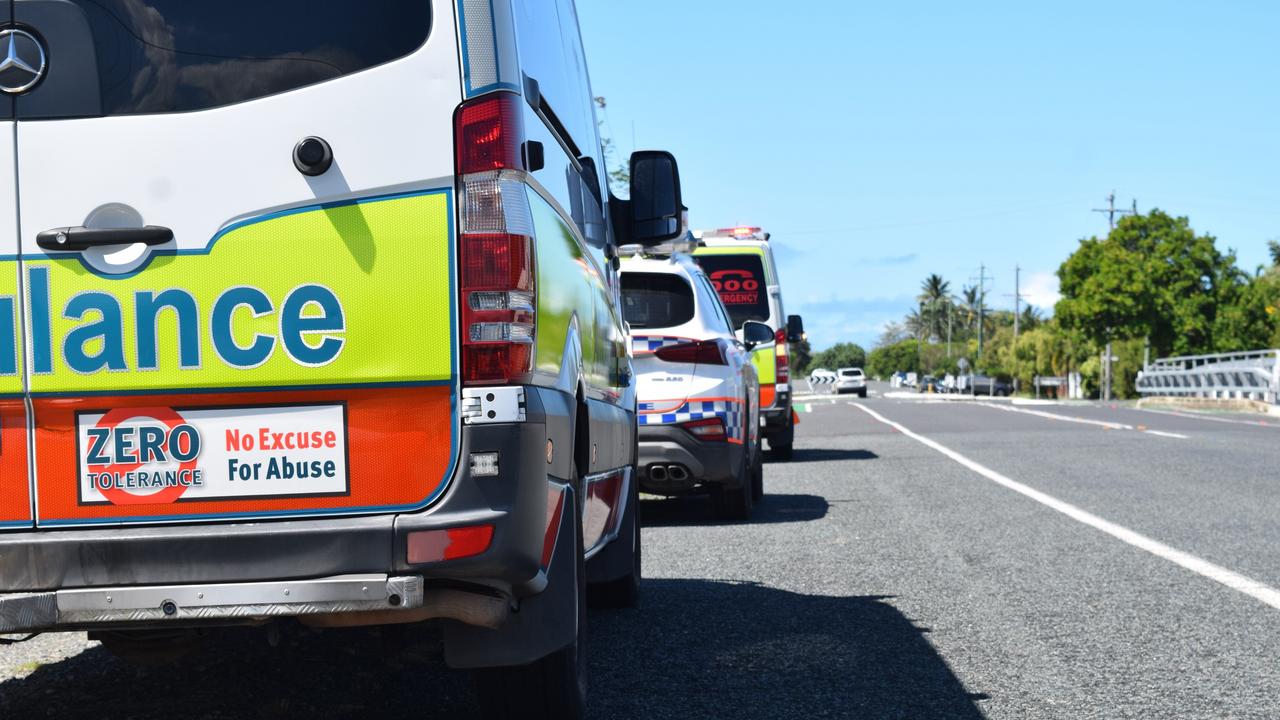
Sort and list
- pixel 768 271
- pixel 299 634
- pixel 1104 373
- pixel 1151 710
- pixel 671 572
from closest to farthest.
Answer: pixel 1151 710 < pixel 299 634 < pixel 671 572 < pixel 768 271 < pixel 1104 373

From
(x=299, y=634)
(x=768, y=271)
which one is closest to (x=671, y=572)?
(x=299, y=634)

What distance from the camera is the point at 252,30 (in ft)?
10.7

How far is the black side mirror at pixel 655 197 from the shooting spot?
223 inches

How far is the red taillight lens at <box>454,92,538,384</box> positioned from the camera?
322 cm

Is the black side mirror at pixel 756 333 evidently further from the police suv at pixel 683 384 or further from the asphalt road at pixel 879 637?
the asphalt road at pixel 879 637

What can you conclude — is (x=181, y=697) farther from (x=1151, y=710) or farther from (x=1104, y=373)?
Answer: (x=1104, y=373)

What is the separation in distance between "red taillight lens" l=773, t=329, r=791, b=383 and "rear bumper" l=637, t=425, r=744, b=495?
6.80 metres

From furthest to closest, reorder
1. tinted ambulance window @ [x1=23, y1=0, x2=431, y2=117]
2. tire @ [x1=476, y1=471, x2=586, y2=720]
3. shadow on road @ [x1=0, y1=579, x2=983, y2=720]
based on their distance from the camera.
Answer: shadow on road @ [x1=0, y1=579, x2=983, y2=720] < tire @ [x1=476, y1=471, x2=586, y2=720] < tinted ambulance window @ [x1=23, y1=0, x2=431, y2=117]

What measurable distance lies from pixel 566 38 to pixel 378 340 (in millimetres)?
2053

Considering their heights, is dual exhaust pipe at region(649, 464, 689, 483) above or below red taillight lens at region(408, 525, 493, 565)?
below

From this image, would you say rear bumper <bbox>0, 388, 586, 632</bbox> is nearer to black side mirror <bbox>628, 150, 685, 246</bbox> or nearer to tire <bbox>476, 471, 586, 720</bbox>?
tire <bbox>476, 471, 586, 720</bbox>

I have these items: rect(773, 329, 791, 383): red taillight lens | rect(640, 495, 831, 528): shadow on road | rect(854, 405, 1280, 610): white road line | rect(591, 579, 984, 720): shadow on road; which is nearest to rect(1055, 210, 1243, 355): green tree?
rect(773, 329, 791, 383): red taillight lens

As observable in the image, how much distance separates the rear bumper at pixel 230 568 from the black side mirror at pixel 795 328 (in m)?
14.9

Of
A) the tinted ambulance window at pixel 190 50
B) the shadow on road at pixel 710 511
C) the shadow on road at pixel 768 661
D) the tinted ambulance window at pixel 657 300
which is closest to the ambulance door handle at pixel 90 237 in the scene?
the tinted ambulance window at pixel 190 50
